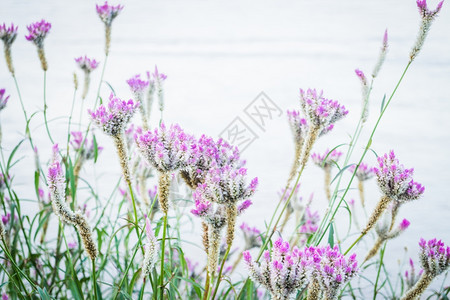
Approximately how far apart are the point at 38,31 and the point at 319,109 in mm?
545

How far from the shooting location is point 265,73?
2250 millimetres

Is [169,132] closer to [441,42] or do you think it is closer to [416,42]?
[416,42]

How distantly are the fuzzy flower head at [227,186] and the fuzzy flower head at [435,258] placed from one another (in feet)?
0.71

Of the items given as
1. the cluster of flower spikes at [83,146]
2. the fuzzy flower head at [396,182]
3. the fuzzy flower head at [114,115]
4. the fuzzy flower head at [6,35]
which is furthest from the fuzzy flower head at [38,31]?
the fuzzy flower head at [396,182]

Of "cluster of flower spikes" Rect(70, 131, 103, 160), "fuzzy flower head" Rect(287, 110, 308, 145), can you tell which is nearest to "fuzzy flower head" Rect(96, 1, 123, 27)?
"cluster of flower spikes" Rect(70, 131, 103, 160)

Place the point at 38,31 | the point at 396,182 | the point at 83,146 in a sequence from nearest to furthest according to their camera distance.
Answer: the point at 396,182
the point at 38,31
the point at 83,146

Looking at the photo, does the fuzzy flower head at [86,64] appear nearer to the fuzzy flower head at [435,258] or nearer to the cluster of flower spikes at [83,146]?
the cluster of flower spikes at [83,146]

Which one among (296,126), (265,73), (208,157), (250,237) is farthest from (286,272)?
(265,73)

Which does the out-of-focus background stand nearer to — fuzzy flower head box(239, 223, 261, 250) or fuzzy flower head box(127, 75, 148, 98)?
fuzzy flower head box(239, 223, 261, 250)

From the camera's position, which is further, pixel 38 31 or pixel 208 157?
pixel 38 31

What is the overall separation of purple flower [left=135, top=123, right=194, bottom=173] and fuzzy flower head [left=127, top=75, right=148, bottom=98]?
0.23 metres

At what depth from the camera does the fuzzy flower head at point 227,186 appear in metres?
0.44

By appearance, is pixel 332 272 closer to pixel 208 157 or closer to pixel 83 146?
pixel 208 157

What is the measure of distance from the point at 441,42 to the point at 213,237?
7.13 feet
